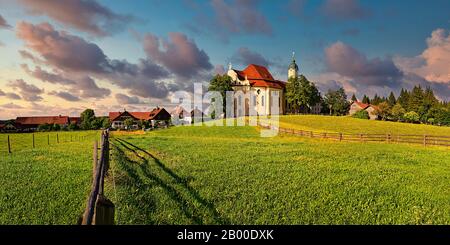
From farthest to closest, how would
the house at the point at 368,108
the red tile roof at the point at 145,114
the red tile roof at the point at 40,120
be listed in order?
1. the house at the point at 368,108
2. the red tile roof at the point at 145,114
3. the red tile roof at the point at 40,120

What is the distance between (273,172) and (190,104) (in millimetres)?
74553

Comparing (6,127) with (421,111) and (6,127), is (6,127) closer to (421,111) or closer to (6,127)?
(6,127)

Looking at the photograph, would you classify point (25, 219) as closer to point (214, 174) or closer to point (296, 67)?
point (214, 174)

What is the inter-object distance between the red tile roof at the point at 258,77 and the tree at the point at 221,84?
1215cm

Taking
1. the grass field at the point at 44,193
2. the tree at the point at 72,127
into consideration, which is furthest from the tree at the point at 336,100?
the grass field at the point at 44,193

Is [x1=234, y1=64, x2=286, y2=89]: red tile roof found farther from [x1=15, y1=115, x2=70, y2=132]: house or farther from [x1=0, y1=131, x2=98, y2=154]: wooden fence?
[x1=0, y1=131, x2=98, y2=154]: wooden fence

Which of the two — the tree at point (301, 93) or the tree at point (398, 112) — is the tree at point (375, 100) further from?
the tree at point (301, 93)

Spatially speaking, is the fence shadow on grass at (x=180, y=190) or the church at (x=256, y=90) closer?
the fence shadow on grass at (x=180, y=190)

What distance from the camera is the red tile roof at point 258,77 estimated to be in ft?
321

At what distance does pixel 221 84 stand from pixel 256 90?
16.6m

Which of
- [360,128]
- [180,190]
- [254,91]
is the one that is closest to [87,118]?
[254,91]

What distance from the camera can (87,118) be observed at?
8294 centimetres
